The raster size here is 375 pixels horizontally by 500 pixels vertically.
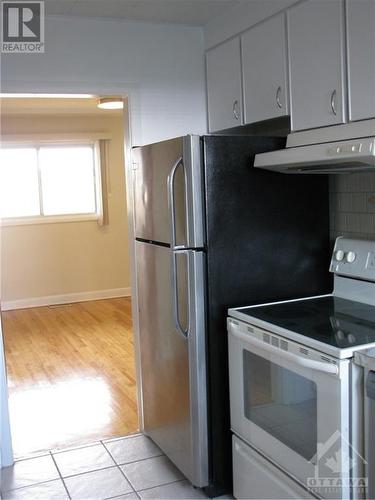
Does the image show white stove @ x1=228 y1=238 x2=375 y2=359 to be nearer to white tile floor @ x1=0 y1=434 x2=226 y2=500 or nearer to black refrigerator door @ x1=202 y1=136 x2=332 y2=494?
black refrigerator door @ x1=202 y1=136 x2=332 y2=494

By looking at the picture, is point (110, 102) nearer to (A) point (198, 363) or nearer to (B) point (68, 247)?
(B) point (68, 247)

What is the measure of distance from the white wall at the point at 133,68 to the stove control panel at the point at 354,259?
1210 mm

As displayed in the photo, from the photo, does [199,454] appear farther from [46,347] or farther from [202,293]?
[46,347]

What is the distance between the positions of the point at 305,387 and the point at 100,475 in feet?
4.51

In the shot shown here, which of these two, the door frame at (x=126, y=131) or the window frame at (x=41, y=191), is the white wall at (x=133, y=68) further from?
the window frame at (x=41, y=191)

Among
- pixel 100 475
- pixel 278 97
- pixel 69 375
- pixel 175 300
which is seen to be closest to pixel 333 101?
pixel 278 97

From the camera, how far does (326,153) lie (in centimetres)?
219

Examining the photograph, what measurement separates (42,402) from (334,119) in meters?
2.82

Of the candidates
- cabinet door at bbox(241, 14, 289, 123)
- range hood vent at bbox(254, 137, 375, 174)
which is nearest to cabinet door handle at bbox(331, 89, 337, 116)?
range hood vent at bbox(254, 137, 375, 174)

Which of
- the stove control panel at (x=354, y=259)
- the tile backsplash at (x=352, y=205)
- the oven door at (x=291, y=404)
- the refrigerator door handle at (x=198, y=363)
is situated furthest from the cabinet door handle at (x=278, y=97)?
the oven door at (x=291, y=404)

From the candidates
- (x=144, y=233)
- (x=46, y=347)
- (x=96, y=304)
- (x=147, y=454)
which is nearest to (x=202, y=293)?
(x=144, y=233)

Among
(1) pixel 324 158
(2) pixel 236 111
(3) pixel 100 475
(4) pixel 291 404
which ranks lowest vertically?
(3) pixel 100 475

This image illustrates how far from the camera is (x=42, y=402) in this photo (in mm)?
4031

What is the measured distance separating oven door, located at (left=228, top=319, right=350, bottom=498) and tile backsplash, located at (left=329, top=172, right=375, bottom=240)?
2.55ft
